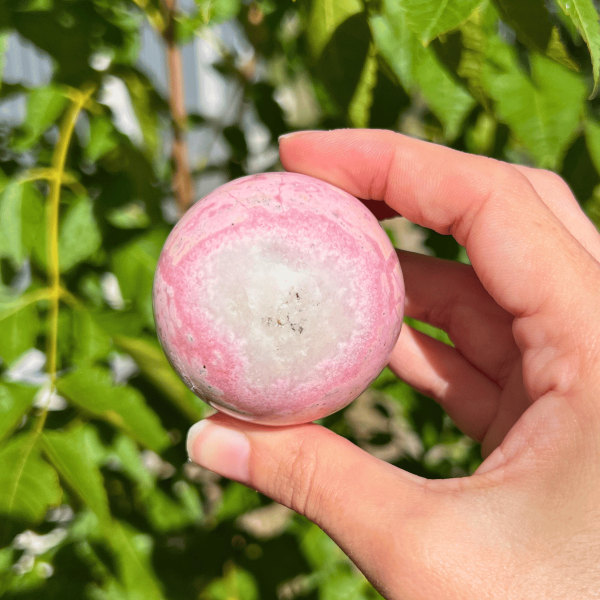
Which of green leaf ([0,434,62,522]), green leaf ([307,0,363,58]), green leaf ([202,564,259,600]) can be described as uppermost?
green leaf ([307,0,363,58])

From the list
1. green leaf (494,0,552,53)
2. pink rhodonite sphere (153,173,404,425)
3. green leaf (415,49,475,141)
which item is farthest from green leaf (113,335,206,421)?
green leaf (494,0,552,53)

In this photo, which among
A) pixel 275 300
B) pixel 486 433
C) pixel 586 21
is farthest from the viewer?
pixel 486 433

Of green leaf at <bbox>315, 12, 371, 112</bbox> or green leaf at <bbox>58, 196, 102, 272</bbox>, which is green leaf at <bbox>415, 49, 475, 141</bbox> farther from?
green leaf at <bbox>58, 196, 102, 272</bbox>

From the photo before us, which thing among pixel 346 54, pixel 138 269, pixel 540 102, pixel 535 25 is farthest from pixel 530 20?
pixel 138 269

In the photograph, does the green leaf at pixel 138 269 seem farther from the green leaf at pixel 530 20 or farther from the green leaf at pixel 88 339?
the green leaf at pixel 530 20

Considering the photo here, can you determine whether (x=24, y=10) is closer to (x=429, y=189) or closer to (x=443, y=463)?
(x=429, y=189)

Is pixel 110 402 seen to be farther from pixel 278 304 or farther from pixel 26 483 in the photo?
pixel 278 304
